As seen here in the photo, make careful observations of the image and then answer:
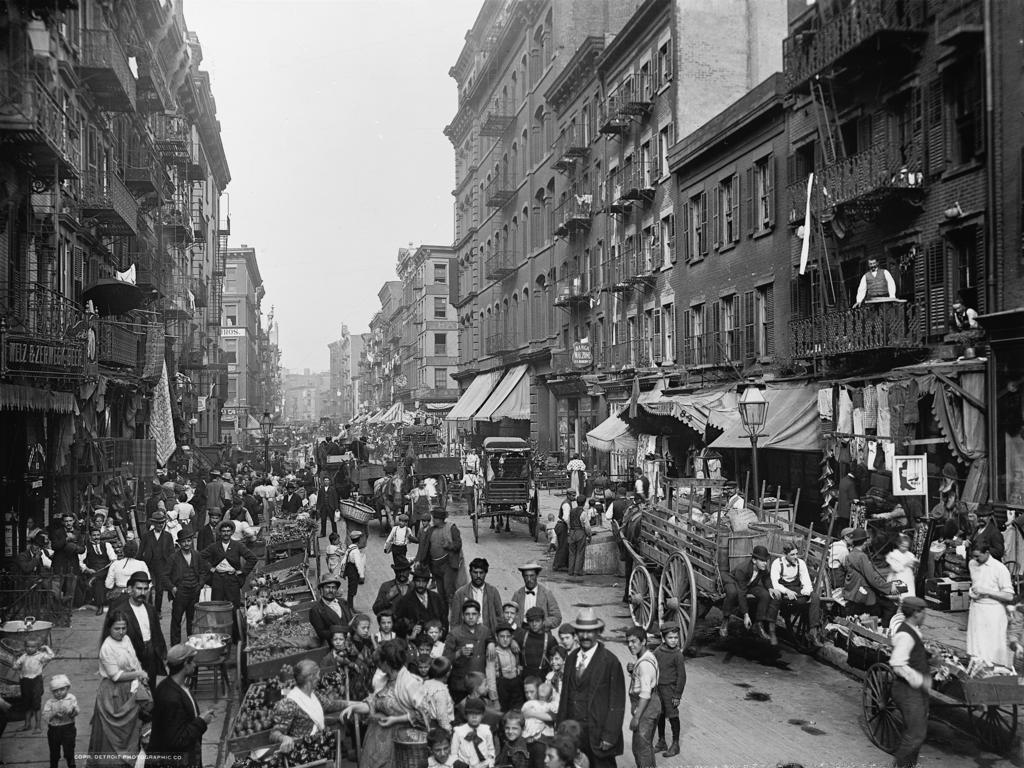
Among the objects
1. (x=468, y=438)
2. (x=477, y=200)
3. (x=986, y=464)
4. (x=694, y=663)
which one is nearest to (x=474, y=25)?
(x=477, y=200)

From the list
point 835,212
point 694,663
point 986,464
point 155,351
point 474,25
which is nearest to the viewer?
point 694,663

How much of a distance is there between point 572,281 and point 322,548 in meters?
21.9

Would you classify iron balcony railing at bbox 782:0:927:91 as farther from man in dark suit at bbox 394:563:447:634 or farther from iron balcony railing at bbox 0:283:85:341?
iron balcony railing at bbox 0:283:85:341

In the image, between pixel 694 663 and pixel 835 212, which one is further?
pixel 835 212

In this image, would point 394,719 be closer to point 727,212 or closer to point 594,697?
point 594,697

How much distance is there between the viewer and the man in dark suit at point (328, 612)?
10.6m

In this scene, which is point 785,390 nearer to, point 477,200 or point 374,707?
point 374,707

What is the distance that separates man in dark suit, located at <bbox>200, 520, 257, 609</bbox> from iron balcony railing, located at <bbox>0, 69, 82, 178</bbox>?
777cm

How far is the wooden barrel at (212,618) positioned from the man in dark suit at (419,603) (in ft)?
8.53

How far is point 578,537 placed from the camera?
19984 mm

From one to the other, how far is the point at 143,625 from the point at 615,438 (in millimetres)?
22872

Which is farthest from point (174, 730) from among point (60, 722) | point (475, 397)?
point (475, 397)

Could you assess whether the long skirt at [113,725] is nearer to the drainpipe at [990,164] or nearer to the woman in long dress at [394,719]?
the woman in long dress at [394,719]

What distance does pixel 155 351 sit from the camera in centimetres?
3180
